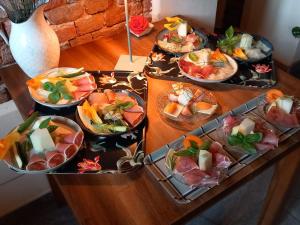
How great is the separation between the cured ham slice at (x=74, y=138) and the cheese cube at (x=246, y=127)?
42 centimetres

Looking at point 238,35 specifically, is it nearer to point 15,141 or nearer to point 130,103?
point 130,103

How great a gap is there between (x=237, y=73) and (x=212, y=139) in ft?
1.11

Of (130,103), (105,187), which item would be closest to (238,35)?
(130,103)

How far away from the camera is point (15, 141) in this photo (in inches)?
31.5

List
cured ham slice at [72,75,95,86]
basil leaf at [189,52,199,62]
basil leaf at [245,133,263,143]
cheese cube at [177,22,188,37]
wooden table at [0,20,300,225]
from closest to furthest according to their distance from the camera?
wooden table at [0,20,300,225], basil leaf at [245,133,263,143], cured ham slice at [72,75,95,86], basil leaf at [189,52,199,62], cheese cube at [177,22,188,37]

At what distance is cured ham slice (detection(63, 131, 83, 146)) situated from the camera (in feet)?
2.62

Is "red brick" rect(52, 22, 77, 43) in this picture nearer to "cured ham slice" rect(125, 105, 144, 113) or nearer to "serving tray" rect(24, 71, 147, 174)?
"serving tray" rect(24, 71, 147, 174)

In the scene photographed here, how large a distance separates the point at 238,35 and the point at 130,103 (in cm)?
55

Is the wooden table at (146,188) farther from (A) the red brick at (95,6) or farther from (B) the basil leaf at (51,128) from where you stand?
(A) the red brick at (95,6)

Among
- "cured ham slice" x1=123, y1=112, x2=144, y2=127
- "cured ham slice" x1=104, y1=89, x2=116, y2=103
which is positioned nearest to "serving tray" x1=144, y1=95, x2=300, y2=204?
"cured ham slice" x1=123, y1=112, x2=144, y2=127

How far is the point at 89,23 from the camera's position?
1.29 metres

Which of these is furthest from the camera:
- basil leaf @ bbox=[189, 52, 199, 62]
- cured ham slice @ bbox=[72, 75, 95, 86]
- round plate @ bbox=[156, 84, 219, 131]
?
basil leaf @ bbox=[189, 52, 199, 62]

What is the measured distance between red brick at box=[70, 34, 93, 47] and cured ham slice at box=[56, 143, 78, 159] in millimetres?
630

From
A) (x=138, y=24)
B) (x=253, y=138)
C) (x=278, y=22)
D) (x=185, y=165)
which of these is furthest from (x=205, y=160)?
(x=278, y=22)
